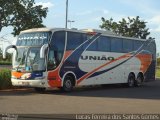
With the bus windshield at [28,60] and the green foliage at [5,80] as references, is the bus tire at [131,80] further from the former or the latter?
the bus windshield at [28,60]

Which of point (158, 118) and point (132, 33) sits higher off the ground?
point (132, 33)

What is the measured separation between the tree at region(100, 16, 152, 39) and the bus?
34.7 metres

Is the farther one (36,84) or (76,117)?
(36,84)

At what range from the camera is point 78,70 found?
2489cm

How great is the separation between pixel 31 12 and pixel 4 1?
122 inches

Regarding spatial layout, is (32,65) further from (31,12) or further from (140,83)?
(31,12)

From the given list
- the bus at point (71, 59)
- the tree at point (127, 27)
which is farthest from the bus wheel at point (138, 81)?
the tree at point (127, 27)

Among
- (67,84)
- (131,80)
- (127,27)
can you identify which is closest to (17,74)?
(67,84)

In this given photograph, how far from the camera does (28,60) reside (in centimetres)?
2272

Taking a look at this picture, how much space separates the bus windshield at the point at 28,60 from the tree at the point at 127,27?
4244cm

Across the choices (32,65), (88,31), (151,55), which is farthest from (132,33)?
(32,65)

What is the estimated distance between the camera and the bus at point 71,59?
2253 centimetres

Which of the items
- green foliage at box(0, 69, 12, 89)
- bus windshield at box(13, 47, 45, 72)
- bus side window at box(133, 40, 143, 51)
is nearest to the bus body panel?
bus side window at box(133, 40, 143, 51)

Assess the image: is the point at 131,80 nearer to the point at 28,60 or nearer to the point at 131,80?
the point at 131,80
